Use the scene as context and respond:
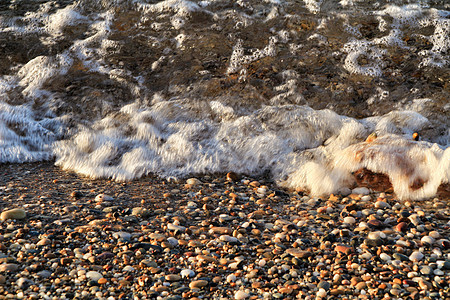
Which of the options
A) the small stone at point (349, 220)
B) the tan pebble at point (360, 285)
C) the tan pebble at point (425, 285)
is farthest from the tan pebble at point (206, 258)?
the tan pebble at point (425, 285)

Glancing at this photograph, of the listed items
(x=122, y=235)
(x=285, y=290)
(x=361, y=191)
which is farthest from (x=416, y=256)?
(x=122, y=235)

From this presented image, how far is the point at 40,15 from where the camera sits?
21.7ft

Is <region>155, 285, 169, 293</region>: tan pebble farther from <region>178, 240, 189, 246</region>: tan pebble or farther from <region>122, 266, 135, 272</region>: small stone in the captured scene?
<region>178, 240, 189, 246</region>: tan pebble

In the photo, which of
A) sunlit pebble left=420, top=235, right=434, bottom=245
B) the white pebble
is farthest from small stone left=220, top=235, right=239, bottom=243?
sunlit pebble left=420, top=235, right=434, bottom=245

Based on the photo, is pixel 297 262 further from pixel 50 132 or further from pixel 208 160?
pixel 50 132

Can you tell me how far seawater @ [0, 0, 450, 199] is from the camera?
13.2 feet

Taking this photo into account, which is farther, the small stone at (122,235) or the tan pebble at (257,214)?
the tan pebble at (257,214)

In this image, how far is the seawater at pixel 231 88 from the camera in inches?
158

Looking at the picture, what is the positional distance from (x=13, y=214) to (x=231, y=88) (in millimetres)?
2817

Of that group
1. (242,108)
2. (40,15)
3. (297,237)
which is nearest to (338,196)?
(297,237)

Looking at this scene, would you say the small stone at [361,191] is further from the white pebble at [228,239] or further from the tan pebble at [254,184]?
the white pebble at [228,239]

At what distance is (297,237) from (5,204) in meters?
2.26

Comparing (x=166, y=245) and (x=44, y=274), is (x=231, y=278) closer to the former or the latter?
(x=166, y=245)

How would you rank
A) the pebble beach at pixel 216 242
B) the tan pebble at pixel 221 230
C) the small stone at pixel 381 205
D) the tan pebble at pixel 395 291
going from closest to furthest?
the tan pebble at pixel 395 291 → the pebble beach at pixel 216 242 → the tan pebble at pixel 221 230 → the small stone at pixel 381 205
